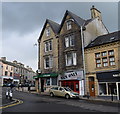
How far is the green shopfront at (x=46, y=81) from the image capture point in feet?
90.2

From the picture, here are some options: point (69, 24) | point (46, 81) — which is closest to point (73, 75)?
point (46, 81)

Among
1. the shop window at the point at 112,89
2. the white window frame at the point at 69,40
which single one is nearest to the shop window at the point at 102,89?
the shop window at the point at 112,89

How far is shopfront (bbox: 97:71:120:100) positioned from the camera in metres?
20.0

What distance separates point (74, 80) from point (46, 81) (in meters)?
6.54

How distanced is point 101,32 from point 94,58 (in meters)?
8.93

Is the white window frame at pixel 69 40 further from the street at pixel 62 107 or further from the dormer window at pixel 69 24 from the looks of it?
the street at pixel 62 107

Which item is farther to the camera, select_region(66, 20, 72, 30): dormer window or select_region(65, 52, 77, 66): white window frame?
select_region(66, 20, 72, 30): dormer window

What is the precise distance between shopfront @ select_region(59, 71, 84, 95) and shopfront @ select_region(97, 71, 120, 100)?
2.92m

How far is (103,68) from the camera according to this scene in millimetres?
21609

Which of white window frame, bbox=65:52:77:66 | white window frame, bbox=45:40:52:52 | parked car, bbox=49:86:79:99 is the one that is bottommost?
parked car, bbox=49:86:79:99

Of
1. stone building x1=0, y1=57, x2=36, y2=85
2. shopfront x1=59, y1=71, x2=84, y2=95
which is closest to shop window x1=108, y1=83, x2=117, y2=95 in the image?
shopfront x1=59, y1=71, x2=84, y2=95

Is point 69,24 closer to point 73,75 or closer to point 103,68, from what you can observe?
point 73,75

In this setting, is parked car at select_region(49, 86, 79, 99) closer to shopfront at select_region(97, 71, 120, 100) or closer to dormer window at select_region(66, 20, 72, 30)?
shopfront at select_region(97, 71, 120, 100)

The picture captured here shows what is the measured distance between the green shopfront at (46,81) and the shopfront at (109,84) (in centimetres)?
809
